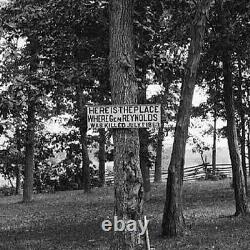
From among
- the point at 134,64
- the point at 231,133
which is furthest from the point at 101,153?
the point at 134,64

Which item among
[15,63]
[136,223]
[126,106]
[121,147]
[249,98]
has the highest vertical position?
[15,63]

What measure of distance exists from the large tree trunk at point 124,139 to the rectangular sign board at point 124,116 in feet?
0.76

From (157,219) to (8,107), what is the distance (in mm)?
5626

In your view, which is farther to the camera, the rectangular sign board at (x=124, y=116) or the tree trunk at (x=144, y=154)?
the tree trunk at (x=144, y=154)

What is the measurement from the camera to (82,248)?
10203 mm

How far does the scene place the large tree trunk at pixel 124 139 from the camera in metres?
8.20

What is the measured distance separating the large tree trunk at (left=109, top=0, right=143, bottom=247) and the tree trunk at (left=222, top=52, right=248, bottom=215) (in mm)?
6932

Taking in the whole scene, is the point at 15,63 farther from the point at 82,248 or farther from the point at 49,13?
the point at 82,248

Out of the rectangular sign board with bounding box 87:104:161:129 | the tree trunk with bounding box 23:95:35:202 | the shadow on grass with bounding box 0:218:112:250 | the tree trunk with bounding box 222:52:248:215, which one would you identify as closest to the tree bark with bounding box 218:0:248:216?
the tree trunk with bounding box 222:52:248:215

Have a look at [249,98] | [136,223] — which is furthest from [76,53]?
[249,98]

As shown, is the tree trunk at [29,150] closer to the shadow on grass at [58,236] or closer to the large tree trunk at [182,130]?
the shadow on grass at [58,236]

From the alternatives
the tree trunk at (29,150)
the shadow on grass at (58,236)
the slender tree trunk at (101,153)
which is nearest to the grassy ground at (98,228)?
the shadow on grass at (58,236)

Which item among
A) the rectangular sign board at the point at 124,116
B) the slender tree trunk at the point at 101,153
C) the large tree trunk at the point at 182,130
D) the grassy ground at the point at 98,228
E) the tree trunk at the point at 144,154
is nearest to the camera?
the rectangular sign board at the point at 124,116

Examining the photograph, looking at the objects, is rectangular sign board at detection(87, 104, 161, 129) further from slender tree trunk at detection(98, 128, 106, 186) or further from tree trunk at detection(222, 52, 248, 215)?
slender tree trunk at detection(98, 128, 106, 186)
